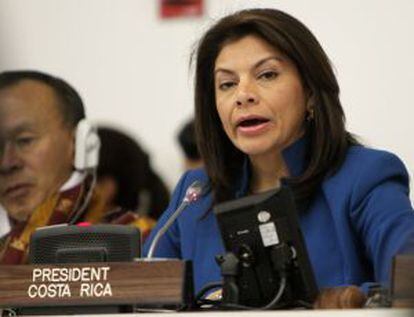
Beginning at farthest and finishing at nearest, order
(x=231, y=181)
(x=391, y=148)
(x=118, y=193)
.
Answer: (x=118, y=193) → (x=391, y=148) → (x=231, y=181)

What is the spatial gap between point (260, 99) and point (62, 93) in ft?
3.25

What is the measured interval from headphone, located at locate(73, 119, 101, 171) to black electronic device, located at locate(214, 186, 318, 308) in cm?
118

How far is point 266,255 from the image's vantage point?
5.85ft

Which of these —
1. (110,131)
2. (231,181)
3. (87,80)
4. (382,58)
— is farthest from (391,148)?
(87,80)

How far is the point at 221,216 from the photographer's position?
72.2 inches

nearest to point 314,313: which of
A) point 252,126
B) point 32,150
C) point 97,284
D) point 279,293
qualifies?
point 279,293

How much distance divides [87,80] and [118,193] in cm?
63

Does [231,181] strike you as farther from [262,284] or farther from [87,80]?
[87,80]

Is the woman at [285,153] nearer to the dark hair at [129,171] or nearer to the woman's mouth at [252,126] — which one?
the woman's mouth at [252,126]

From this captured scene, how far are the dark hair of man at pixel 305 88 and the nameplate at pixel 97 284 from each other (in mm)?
554

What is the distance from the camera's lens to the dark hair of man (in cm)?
221

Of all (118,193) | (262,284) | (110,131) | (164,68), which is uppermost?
(164,68)

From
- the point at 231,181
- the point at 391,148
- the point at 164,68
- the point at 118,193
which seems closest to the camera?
the point at 231,181

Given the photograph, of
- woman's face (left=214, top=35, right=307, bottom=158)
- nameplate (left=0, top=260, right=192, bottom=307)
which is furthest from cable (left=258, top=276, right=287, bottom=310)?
woman's face (left=214, top=35, right=307, bottom=158)
